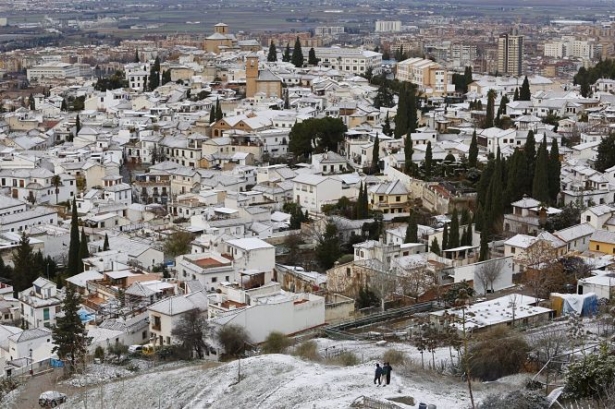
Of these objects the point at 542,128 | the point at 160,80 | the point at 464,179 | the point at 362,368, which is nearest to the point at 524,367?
the point at 362,368

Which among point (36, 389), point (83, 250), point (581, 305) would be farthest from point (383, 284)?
point (83, 250)

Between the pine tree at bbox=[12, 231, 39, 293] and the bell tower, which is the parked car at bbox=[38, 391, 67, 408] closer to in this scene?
the pine tree at bbox=[12, 231, 39, 293]

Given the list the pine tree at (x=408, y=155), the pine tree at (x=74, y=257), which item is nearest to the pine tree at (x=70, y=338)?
the pine tree at (x=74, y=257)

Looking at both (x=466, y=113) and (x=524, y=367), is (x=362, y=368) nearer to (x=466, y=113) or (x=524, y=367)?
(x=524, y=367)

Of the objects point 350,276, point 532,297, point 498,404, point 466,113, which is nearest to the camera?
point 498,404

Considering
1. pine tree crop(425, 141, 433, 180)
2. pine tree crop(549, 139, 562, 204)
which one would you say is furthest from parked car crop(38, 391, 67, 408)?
pine tree crop(425, 141, 433, 180)
